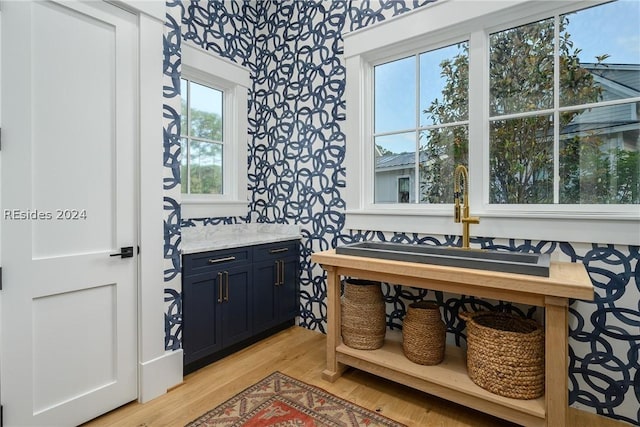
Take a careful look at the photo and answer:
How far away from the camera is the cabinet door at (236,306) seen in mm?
2354

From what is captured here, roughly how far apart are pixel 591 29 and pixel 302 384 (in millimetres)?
2722

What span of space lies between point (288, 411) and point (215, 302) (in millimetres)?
904

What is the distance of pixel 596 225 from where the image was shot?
1.71 metres

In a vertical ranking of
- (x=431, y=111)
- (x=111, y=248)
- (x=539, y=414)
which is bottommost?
(x=539, y=414)

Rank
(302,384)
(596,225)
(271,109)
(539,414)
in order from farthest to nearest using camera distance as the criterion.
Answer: (271,109)
(302,384)
(596,225)
(539,414)

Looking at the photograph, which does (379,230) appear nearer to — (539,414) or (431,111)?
(431,111)

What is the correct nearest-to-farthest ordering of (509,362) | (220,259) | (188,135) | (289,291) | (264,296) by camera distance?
(509,362), (220,259), (264,296), (188,135), (289,291)

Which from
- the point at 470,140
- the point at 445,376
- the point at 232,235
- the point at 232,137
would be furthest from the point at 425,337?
the point at 232,137

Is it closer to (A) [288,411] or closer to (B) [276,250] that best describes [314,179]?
(B) [276,250]

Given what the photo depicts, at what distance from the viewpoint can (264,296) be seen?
2.67 m

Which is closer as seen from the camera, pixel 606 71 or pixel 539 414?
pixel 539 414

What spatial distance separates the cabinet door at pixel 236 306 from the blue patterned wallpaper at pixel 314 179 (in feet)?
1.24

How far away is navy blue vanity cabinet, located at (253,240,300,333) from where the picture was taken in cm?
261

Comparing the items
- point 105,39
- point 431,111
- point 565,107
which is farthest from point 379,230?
point 105,39
